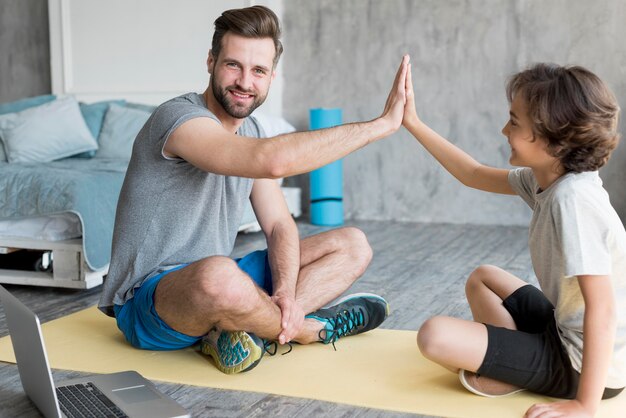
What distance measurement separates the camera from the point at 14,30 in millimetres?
5949

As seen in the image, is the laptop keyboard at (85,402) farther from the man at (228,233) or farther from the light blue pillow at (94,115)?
the light blue pillow at (94,115)

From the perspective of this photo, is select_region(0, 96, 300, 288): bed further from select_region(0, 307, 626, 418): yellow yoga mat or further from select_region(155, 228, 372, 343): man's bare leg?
select_region(155, 228, 372, 343): man's bare leg

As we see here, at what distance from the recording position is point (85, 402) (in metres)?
1.80

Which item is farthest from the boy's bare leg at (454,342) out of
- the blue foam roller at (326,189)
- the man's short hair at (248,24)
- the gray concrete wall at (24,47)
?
the gray concrete wall at (24,47)

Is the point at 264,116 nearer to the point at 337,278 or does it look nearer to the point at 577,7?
the point at 577,7

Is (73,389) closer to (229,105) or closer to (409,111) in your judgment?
(229,105)

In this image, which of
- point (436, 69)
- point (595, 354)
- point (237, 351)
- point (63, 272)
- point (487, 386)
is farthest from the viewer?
point (436, 69)

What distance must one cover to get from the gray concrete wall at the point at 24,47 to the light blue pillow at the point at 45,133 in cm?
150

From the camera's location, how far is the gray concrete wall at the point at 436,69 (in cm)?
482

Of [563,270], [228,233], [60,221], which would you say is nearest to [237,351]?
[228,233]

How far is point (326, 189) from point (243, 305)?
317 cm

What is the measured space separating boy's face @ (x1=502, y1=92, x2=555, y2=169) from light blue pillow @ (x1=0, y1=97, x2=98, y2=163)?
308 centimetres

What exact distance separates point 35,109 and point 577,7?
3233 mm

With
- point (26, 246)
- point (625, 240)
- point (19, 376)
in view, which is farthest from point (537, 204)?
point (26, 246)
